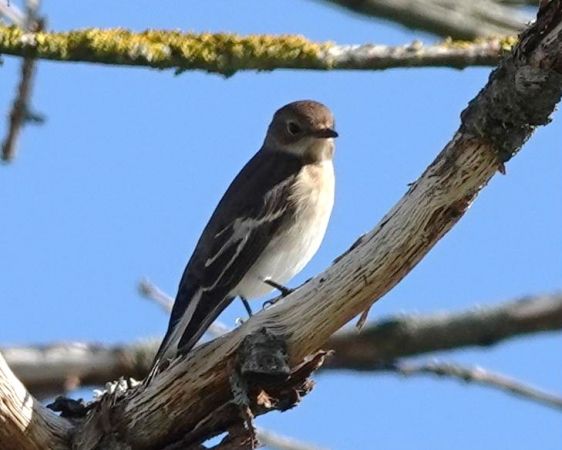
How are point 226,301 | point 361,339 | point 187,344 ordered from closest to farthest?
point 187,344 < point 361,339 < point 226,301

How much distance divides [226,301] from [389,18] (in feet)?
4.81

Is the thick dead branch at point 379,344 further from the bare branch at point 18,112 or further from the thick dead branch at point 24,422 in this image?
the bare branch at point 18,112

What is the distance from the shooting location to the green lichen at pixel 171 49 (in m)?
6.14

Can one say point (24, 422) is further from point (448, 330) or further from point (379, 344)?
point (448, 330)

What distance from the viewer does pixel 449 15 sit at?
736 cm

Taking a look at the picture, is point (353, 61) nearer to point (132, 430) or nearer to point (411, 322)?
point (411, 322)

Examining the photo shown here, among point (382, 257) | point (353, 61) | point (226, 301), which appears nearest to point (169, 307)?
point (226, 301)

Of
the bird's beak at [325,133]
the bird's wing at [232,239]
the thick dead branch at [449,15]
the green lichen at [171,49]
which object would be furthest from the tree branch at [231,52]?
the bird's beak at [325,133]

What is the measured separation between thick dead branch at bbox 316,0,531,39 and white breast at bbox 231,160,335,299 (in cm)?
93

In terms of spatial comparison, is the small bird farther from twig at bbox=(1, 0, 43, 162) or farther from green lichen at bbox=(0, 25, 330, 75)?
twig at bbox=(1, 0, 43, 162)

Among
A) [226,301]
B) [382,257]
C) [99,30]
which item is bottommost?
[382,257]

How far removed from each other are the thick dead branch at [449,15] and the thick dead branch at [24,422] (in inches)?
99.9

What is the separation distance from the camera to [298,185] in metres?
7.61

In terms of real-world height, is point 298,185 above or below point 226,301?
above
